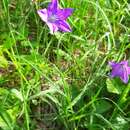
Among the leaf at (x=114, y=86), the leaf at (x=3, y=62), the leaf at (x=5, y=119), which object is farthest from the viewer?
the leaf at (x=114, y=86)

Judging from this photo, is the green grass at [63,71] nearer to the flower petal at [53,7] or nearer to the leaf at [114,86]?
the leaf at [114,86]

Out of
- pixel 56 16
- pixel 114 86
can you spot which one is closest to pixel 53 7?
→ pixel 56 16

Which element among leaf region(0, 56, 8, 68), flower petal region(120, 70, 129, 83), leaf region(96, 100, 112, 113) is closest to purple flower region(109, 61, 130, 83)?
flower petal region(120, 70, 129, 83)

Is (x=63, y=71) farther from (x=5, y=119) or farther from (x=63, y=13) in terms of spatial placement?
Answer: (x=5, y=119)

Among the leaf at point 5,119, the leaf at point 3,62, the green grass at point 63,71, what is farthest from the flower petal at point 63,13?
the leaf at point 5,119

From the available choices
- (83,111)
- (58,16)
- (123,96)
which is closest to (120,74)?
(123,96)

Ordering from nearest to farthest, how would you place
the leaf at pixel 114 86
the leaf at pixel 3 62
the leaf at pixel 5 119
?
1. the leaf at pixel 5 119
2. the leaf at pixel 3 62
3. the leaf at pixel 114 86

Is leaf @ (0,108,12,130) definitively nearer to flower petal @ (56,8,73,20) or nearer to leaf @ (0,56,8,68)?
leaf @ (0,56,8,68)
